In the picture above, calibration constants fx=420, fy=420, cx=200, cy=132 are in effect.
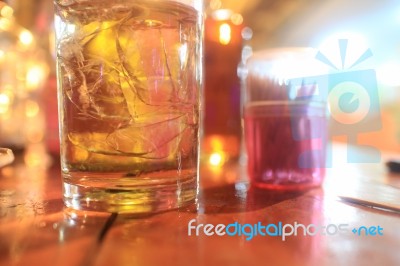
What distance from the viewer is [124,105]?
1.38ft

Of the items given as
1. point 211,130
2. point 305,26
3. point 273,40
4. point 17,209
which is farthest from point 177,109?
point 273,40

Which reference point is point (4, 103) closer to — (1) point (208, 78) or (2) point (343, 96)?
(1) point (208, 78)

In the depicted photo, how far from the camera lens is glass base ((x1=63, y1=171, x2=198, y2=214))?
41 cm

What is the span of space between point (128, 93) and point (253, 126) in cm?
26

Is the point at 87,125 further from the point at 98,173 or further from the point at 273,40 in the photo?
the point at 273,40

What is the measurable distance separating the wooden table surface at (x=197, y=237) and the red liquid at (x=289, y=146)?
4 centimetres

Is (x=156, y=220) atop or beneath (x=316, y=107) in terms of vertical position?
beneath

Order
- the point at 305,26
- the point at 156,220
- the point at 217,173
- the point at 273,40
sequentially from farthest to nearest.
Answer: the point at 273,40, the point at 305,26, the point at 217,173, the point at 156,220

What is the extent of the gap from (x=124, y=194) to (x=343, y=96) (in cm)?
41

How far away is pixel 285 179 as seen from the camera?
59 cm

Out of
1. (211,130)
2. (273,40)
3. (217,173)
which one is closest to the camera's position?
(217,173)

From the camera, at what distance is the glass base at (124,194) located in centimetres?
41

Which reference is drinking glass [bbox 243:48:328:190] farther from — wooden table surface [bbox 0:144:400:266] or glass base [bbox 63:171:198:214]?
glass base [bbox 63:171:198:214]

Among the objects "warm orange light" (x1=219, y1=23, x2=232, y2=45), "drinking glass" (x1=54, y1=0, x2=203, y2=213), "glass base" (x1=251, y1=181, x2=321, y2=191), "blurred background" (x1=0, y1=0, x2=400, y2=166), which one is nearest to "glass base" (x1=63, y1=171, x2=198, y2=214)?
"drinking glass" (x1=54, y1=0, x2=203, y2=213)
